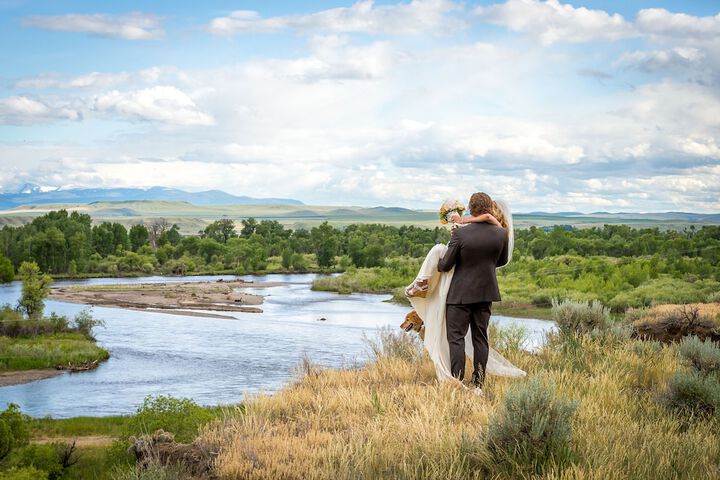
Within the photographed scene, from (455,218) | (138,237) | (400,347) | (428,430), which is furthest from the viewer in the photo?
(138,237)

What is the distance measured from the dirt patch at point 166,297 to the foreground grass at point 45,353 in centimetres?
1860

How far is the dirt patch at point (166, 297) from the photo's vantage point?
2539 inches

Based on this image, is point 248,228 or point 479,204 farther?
point 248,228

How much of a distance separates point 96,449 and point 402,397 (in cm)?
1195

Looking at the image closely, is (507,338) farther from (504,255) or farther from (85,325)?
(85,325)

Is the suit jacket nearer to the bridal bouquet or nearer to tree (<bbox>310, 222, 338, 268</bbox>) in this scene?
the bridal bouquet

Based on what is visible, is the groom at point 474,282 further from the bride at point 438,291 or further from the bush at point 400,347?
the bush at point 400,347

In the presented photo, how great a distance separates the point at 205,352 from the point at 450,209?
3254 centimetres

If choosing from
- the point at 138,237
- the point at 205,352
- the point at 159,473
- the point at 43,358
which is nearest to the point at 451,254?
the point at 159,473

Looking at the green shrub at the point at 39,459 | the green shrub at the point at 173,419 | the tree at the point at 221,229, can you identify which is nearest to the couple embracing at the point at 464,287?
the green shrub at the point at 173,419

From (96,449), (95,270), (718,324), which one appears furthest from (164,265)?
(718,324)

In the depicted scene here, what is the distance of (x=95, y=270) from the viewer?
107 meters

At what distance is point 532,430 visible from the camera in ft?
18.6

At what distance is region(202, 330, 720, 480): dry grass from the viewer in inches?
219
